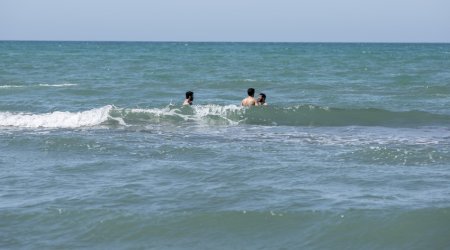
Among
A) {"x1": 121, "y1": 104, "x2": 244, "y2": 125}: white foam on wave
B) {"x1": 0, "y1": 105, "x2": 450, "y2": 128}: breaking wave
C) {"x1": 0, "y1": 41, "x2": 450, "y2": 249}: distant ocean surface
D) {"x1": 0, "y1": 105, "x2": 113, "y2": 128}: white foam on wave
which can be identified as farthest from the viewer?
{"x1": 121, "y1": 104, "x2": 244, "y2": 125}: white foam on wave

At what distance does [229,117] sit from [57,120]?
3869mm

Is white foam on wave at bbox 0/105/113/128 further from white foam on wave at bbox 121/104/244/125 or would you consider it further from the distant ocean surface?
white foam on wave at bbox 121/104/244/125

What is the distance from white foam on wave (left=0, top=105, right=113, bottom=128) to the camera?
16.6m

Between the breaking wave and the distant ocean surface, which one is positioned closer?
the distant ocean surface

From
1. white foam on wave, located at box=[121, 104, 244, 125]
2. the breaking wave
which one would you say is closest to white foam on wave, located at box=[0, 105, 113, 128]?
the breaking wave

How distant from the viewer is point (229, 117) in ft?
57.5

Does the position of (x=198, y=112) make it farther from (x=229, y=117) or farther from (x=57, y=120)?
(x=57, y=120)

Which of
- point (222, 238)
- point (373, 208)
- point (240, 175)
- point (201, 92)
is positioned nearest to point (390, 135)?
point (240, 175)

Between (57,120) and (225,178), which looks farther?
(57,120)

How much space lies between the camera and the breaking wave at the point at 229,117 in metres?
17.0

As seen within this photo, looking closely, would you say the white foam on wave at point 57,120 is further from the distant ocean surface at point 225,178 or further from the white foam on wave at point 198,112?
the white foam on wave at point 198,112

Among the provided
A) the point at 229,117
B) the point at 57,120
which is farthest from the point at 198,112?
the point at 57,120

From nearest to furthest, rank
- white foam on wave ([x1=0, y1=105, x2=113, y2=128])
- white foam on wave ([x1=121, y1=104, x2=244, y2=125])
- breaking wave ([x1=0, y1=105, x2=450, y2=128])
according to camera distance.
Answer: white foam on wave ([x1=0, y1=105, x2=113, y2=128])
breaking wave ([x1=0, y1=105, x2=450, y2=128])
white foam on wave ([x1=121, y1=104, x2=244, y2=125])

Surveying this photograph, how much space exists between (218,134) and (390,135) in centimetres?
334
